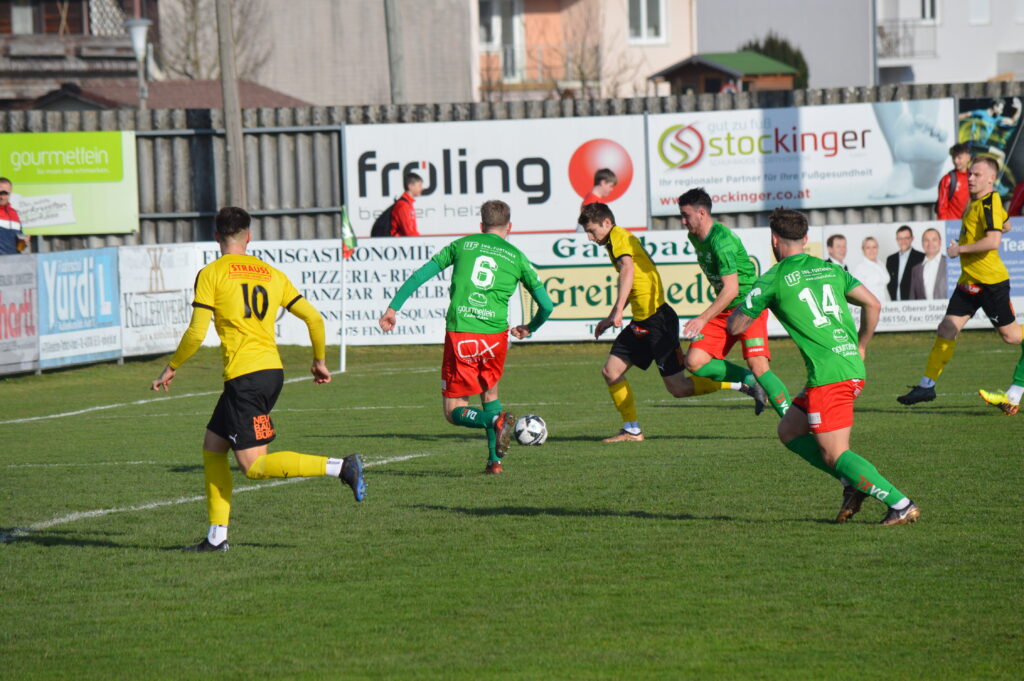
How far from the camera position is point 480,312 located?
10031 millimetres

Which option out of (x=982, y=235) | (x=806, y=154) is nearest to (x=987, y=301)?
(x=982, y=235)

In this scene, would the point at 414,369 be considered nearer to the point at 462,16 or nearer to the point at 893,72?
the point at 462,16

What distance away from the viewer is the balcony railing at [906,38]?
60.9 m

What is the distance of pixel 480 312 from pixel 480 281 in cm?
22

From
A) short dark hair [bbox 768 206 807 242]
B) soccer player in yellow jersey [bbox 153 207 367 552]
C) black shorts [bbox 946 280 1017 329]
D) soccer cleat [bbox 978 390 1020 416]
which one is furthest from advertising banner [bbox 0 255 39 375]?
short dark hair [bbox 768 206 807 242]

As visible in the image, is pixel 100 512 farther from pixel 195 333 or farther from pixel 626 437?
pixel 626 437

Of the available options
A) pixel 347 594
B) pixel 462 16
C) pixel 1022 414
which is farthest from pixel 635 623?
pixel 462 16

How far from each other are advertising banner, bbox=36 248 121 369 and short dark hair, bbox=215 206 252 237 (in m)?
11.4

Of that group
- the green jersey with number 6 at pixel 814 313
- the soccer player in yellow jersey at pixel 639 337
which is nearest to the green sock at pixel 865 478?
the green jersey with number 6 at pixel 814 313

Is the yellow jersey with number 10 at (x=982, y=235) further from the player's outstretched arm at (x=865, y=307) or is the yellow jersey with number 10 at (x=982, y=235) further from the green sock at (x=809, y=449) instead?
the green sock at (x=809, y=449)

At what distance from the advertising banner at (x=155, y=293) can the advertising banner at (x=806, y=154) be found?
7892 mm

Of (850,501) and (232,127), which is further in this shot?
(232,127)

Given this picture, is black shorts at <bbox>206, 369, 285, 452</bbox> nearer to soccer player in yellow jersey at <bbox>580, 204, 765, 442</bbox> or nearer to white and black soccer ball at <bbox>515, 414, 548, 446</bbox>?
white and black soccer ball at <bbox>515, 414, 548, 446</bbox>

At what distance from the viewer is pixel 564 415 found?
13.5 meters
